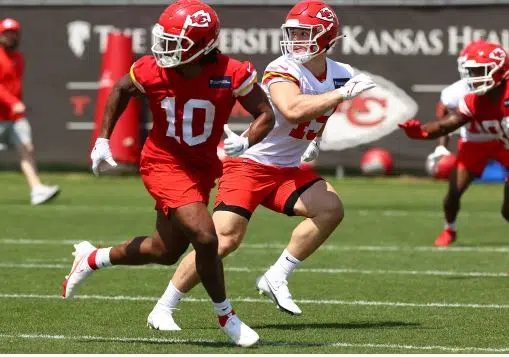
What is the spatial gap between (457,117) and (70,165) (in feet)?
31.6

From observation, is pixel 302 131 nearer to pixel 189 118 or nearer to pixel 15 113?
pixel 189 118

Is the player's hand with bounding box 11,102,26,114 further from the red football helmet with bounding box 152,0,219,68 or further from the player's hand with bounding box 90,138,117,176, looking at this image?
the red football helmet with bounding box 152,0,219,68

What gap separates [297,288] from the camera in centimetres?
894

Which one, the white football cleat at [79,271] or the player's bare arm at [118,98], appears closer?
the player's bare arm at [118,98]

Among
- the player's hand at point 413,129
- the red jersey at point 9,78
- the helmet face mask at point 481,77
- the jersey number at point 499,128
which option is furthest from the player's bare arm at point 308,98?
the red jersey at point 9,78

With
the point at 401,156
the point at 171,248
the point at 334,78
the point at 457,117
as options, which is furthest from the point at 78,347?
the point at 401,156

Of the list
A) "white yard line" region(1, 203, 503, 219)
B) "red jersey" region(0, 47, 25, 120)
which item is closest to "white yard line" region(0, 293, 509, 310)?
"white yard line" region(1, 203, 503, 219)

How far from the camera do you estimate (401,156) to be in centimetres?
1747

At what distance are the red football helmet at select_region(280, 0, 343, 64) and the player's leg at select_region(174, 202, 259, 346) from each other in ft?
4.80

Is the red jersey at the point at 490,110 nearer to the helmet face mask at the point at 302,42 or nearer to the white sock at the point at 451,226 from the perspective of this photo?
the white sock at the point at 451,226

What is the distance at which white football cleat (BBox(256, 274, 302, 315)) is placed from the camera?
299 inches

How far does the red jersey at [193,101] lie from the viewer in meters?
6.74

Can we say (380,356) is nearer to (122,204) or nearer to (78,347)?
(78,347)

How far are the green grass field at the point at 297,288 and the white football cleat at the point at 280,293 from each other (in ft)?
0.24
